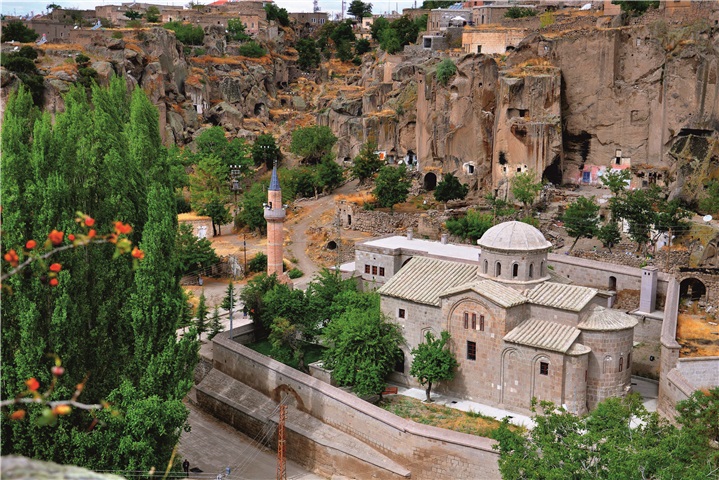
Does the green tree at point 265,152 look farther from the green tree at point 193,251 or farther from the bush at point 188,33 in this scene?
the bush at point 188,33

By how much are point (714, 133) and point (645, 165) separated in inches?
193

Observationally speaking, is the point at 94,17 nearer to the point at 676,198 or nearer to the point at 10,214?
the point at 676,198

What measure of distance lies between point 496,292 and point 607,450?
880cm

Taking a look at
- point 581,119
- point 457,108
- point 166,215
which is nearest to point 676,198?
point 581,119

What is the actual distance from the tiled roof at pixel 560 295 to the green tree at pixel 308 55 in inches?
2601

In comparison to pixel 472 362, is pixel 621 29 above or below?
above

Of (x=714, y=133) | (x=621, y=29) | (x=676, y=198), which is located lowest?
(x=676, y=198)

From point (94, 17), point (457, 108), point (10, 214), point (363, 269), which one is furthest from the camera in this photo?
point (94, 17)

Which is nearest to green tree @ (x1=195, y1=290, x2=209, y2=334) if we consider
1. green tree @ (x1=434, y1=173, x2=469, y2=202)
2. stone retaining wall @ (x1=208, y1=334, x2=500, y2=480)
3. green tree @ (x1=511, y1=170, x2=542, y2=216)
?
stone retaining wall @ (x1=208, y1=334, x2=500, y2=480)

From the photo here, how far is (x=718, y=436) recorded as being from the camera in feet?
75.6

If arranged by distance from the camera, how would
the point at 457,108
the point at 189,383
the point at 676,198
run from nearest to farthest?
the point at 189,383 → the point at 676,198 → the point at 457,108

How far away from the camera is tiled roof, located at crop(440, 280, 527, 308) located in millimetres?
29047

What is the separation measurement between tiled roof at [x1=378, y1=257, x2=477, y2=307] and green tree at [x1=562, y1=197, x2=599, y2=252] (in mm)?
11453

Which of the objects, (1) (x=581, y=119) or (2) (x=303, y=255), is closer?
(2) (x=303, y=255)
